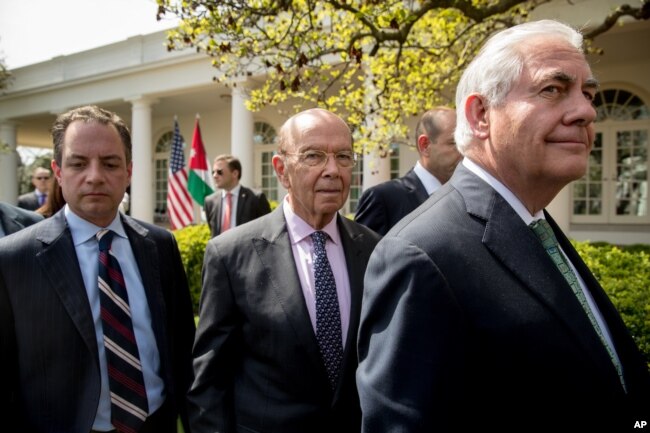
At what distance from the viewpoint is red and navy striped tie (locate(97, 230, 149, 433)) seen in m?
2.13

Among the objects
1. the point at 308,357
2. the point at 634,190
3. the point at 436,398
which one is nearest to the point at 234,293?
the point at 308,357

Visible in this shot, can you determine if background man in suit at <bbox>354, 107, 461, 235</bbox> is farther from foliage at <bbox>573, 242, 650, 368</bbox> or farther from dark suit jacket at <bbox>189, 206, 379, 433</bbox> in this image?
dark suit jacket at <bbox>189, 206, 379, 433</bbox>

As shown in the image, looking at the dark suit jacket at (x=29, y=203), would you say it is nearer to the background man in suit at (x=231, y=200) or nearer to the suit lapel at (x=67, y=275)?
the background man in suit at (x=231, y=200)

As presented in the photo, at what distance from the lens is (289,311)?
219 centimetres

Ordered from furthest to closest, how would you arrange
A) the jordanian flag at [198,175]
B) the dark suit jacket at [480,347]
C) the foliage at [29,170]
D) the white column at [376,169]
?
the foliage at [29,170]
the white column at [376,169]
the jordanian flag at [198,175]
the dark suit jacket at [480,347]

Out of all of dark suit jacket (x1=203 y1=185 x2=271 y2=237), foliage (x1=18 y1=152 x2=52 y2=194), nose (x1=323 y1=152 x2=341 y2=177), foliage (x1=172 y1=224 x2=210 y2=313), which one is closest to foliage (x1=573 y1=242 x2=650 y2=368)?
nose (x1=323 y1=152 x2=341 y2=177)

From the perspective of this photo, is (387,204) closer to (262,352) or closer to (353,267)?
(353,267)

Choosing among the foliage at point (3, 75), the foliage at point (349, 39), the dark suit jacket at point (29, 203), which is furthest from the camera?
the foliage at point (3, 75)

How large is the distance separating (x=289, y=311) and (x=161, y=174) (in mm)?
20914

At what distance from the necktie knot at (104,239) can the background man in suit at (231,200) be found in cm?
550

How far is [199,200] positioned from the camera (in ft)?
38.3

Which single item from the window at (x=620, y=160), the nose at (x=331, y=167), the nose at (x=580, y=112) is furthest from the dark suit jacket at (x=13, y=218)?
the window at (x=620, y=160)

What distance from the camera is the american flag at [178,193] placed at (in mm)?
12297

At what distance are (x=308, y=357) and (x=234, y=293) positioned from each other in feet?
1.42
